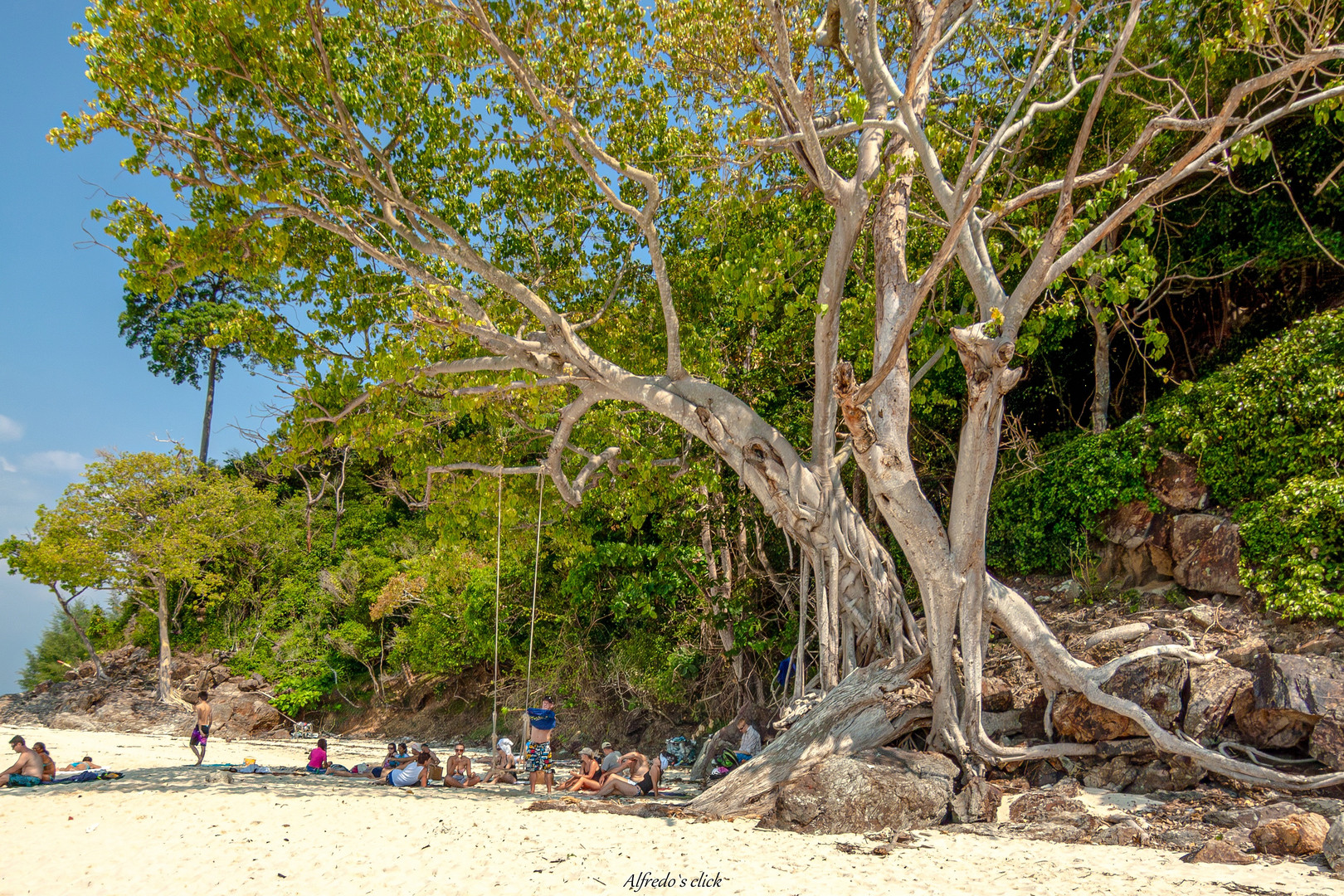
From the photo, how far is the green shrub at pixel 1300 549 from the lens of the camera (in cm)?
689

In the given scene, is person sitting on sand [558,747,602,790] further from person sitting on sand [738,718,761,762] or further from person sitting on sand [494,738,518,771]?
person sitting on sand [738,718,761,762]

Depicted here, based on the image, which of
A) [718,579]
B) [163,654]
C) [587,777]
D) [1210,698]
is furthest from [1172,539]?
[163,654]

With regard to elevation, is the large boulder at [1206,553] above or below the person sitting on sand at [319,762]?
above

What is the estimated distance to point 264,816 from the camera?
6.46 metres

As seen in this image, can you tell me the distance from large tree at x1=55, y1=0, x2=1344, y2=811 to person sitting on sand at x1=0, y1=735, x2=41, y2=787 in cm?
496

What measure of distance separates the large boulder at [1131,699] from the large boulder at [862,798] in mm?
1396

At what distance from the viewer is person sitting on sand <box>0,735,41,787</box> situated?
872 centimetres

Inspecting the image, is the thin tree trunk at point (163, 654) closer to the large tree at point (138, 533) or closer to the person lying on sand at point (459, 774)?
the large tree at point (138, 533)

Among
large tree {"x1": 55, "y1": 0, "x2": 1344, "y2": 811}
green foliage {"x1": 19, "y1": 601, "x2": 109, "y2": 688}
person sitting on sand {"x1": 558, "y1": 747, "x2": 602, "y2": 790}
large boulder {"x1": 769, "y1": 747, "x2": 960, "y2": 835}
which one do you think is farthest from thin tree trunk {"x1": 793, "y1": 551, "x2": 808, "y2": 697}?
green foliage {"x1": 19, "y1": 601, "x2": 109, "y2": 688}

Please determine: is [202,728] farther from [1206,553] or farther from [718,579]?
[1206,553]

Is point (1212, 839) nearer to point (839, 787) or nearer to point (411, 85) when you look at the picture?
point (839, 787)

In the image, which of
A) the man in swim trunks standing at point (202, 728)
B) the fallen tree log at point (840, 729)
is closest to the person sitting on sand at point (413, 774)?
the fallen tree log at point (840, 729)

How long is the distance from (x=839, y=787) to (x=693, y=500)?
270 inches

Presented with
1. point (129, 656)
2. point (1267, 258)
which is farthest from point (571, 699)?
point (129, 656)
